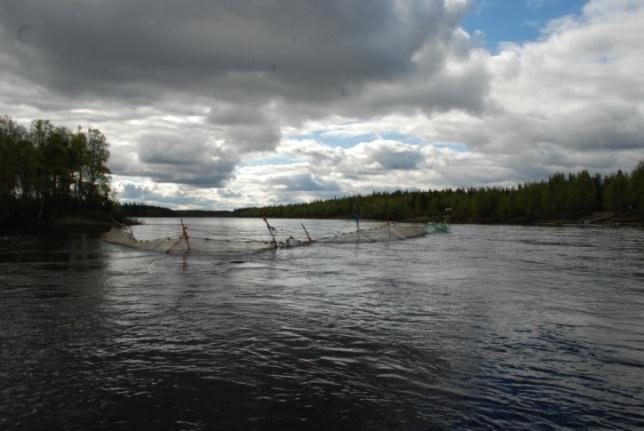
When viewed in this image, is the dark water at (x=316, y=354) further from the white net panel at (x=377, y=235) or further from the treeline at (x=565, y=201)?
the treeline at (x=565, y=201)

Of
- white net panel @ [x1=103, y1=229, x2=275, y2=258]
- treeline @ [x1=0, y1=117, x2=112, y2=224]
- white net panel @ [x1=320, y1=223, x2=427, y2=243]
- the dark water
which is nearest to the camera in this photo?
the dark water

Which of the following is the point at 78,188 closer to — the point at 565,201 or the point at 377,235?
the point at 377,235

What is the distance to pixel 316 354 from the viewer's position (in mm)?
10586

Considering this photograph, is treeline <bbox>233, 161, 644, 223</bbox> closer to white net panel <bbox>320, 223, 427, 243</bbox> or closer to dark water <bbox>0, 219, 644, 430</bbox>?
white net panel <bbox>320, 223, 427, 243</bbox>

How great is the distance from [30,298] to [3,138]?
213 feet

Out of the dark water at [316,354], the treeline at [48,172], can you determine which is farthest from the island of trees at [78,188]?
the dark water at [316,354]

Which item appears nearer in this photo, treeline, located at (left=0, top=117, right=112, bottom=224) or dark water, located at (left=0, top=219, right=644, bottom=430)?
dark water, located at (left=0, top=219, right=644, bottom=430)

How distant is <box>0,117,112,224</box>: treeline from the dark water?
58046 mm

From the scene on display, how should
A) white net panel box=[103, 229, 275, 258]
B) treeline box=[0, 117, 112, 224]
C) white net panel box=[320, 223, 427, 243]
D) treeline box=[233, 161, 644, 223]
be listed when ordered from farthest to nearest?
treeline box=[233, 161, 644, 223] → treeline box=[0, 117, 112, 224] → white net panel box=[320, 223, 427, 243] → white net panel box=[103, 229, 275, 258]

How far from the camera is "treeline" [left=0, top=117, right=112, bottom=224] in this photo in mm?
68788

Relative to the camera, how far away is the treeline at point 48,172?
68788 millimetres

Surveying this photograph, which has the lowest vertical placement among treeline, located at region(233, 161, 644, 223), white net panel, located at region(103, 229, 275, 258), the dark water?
the dark water

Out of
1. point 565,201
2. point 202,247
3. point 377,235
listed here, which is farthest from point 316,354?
point 565,201

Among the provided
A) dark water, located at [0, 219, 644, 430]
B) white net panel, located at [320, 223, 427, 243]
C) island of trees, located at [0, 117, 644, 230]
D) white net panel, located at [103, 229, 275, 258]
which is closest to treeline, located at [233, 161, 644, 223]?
island of trees, located at [0, 117, 644, 230]
